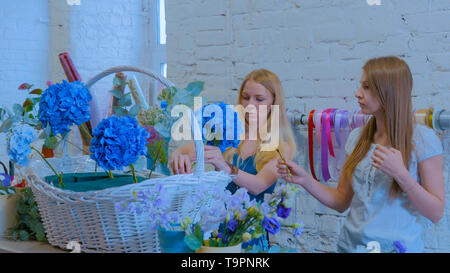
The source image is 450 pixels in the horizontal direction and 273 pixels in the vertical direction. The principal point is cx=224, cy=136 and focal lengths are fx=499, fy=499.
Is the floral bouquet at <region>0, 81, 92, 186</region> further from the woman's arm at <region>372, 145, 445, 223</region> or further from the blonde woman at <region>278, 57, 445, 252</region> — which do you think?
the woman's arm at <region>372, 145, 445, 223</region>

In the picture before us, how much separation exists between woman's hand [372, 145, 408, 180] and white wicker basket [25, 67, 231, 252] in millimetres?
438

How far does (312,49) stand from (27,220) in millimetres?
1233

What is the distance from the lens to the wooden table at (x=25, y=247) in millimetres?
1156

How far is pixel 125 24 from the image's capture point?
3.06 meters

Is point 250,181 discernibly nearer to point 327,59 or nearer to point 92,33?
point 327,59

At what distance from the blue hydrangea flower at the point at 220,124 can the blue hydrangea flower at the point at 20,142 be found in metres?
0.39

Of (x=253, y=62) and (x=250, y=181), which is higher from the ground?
(x=253, y=62)

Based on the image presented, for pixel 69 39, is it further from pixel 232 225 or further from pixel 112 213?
pixel 232 225

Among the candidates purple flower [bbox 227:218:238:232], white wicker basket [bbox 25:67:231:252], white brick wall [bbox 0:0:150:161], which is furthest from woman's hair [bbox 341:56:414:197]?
white brick wall [bbox 0:0:150:161]

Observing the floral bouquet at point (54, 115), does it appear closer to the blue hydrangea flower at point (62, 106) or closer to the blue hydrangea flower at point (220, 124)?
the blue hydrangea flower at point (62, 106)

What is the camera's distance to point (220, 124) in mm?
1080
